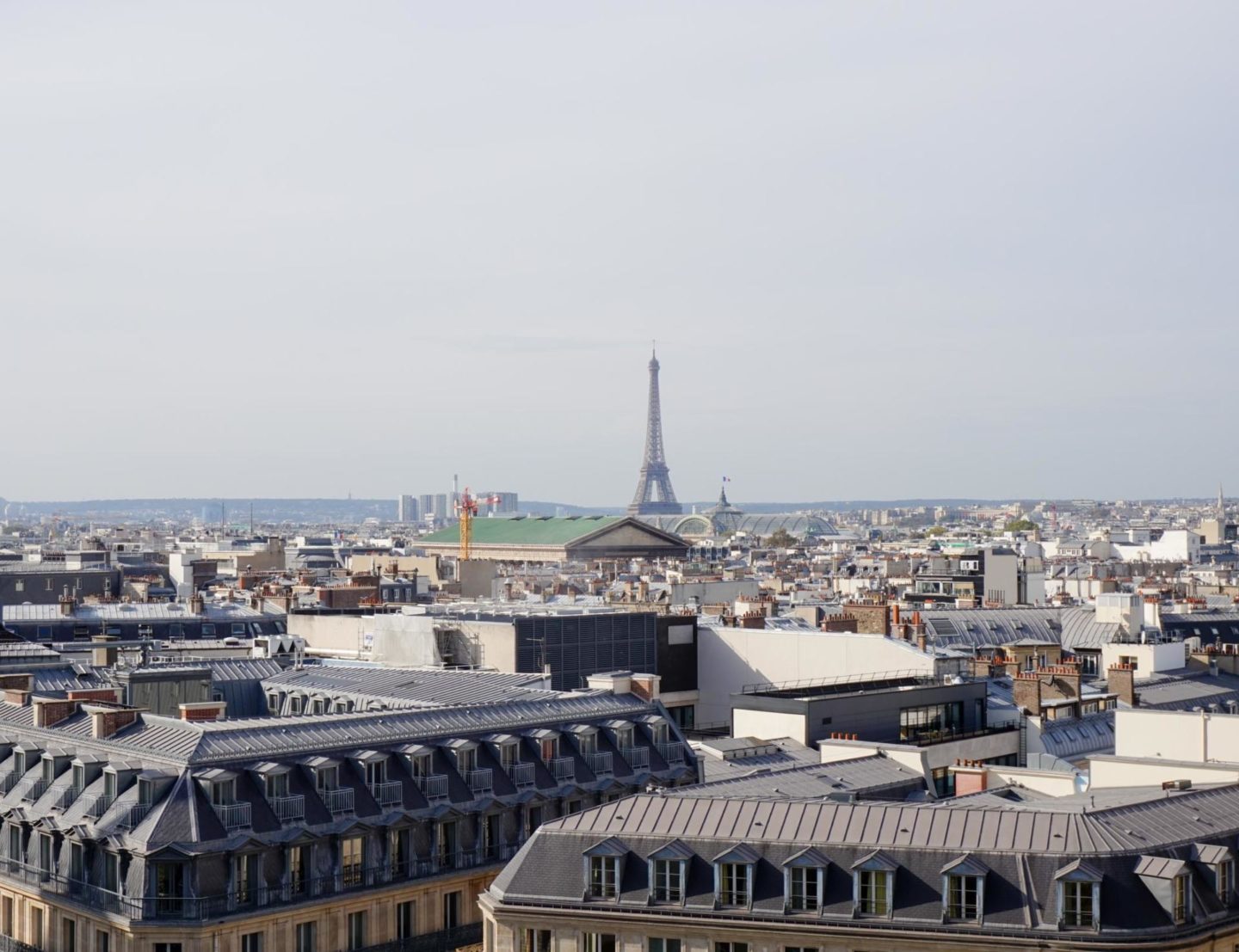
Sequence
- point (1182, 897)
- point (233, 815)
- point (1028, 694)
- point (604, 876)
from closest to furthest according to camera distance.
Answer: point (1182, 897)
point (604, 876)
point (233, 815)
point (1028, 694)

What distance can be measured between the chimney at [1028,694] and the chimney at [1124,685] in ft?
9.32

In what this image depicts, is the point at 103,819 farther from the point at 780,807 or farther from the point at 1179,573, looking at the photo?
the point at 1179,573

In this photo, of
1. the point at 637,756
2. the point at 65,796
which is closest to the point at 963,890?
the point at 637,756

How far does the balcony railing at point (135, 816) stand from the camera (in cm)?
3719

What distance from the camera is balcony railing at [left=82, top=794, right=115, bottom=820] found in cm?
3822

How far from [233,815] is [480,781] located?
6705 millimetres

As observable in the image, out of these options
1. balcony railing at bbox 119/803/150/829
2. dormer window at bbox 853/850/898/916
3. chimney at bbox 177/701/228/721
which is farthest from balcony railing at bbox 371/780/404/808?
dormer window at bbox 853/850/898/916

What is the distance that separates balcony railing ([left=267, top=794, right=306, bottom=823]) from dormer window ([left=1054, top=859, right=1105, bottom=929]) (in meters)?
15.6

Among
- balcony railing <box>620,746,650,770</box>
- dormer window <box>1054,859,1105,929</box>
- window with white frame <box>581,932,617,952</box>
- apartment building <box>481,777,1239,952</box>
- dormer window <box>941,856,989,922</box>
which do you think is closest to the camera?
dormer window <box>1054,859,1105,929</box>

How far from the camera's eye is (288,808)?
38.3 m

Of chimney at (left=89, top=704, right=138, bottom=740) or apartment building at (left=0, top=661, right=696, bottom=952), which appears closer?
apartment building at (left=0, top=661, right=696, bottom=952)

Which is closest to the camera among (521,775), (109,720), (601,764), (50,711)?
(109,720)

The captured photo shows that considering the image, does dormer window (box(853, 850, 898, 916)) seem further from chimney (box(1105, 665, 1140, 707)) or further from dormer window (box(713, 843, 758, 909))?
chimney (box(1105, 665, 1140, 707))

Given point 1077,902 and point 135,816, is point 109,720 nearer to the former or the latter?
point 135,816
